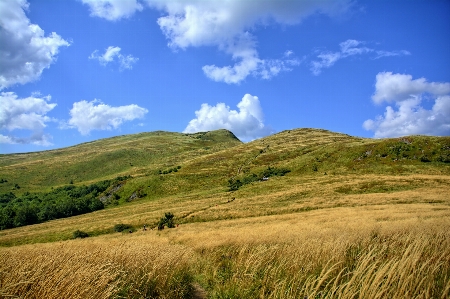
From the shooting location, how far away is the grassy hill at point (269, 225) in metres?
5.85

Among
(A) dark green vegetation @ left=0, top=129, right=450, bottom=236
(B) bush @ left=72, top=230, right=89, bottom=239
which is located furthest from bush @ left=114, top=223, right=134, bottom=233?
(A) dark green vegetation @ left=0, top=129, right=450, bottom=236

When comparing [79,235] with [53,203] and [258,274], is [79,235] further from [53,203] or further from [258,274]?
[53,203]

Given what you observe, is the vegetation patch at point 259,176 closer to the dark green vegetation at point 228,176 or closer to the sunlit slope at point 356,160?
the dark green vegetation at point 228,176

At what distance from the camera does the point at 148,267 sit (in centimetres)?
774

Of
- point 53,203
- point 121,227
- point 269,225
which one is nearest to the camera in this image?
point 269,225

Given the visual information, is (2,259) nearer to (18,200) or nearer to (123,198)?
(123,198)

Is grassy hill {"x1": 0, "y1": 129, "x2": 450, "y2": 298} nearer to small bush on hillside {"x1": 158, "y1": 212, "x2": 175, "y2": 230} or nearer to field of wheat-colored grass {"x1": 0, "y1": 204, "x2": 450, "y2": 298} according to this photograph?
field of wheat-colored grass {"x1": 0, "y1": 204, "x2": 450, "y2": 298}

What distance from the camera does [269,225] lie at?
35.0 metres

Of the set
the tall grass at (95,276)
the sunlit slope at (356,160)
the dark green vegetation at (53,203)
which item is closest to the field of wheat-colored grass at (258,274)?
the tall grass at (95,276)

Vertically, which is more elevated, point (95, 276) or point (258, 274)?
point (95, 276)

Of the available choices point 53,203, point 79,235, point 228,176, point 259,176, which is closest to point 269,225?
point 79,235

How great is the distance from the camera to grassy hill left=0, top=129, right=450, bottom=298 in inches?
230

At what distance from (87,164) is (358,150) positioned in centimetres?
16099

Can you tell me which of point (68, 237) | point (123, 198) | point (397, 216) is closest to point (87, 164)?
point (123, 198)
